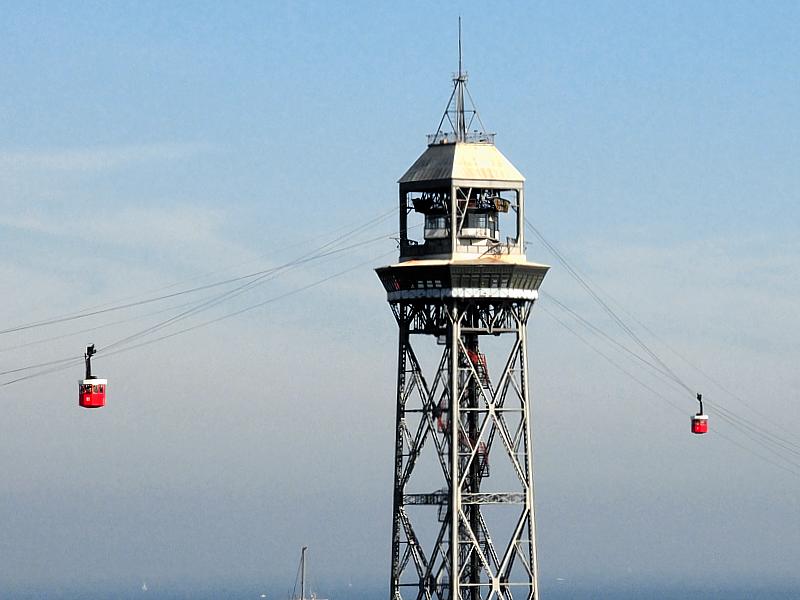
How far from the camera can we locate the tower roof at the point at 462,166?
129000 millimetres

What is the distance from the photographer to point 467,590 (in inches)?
5069

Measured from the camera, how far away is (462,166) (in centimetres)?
12925

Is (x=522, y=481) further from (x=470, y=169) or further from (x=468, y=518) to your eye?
(x=470, y=169)

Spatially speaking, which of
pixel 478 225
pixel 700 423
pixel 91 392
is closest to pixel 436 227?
pixel 478 225

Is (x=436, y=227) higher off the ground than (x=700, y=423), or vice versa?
(x=436, y=227)

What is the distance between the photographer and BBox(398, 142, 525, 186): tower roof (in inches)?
5079

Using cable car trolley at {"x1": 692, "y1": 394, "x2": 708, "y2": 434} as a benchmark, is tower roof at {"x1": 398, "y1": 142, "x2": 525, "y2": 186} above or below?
above

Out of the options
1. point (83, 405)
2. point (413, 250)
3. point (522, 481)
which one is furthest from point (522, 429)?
point (83, 405)

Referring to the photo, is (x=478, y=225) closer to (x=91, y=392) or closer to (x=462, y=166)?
(x=462, y=166)

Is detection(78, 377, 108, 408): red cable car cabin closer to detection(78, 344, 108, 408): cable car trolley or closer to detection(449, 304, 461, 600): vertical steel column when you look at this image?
detection(78, 344, 108, 408): cable car trolley

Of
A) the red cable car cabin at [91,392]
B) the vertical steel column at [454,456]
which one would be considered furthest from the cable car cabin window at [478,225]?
the red cable car cabin at [91,392]

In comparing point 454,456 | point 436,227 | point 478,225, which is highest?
point 478,225

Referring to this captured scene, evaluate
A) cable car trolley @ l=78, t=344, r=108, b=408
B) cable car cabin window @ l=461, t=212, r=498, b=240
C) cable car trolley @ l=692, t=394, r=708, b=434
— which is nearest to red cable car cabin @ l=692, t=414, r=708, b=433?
cable car trolley @ l=692, t=394, r=708, b=434

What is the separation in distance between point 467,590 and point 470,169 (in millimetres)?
24083
